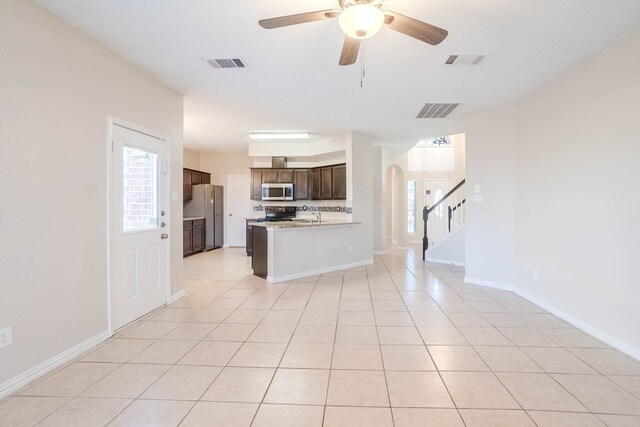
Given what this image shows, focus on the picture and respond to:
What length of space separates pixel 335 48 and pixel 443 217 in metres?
5.38

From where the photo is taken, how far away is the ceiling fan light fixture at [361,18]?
1724mm

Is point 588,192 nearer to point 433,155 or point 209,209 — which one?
point 433,155

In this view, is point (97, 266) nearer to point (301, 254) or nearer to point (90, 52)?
point (90, 52)

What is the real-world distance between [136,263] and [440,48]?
12.4ft

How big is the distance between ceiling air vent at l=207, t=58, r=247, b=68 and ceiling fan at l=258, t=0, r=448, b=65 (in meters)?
1.32

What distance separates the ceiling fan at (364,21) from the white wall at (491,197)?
3053 millimetres

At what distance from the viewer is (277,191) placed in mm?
7375

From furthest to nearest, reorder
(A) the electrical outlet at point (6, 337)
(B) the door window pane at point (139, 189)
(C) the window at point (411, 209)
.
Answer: (C) the window at point (411, 209), (B) the door window pane at point (139, 189), (A) the electrical outlet at point (6, 337)

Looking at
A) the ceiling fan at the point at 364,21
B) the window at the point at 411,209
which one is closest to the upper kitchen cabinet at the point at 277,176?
the window at the point at 411,209

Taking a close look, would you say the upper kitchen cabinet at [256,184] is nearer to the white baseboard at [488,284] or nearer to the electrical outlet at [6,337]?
the white baseboard at [488,284]

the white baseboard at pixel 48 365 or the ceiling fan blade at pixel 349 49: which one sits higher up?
the ceiling fan blade at pixel 349 49

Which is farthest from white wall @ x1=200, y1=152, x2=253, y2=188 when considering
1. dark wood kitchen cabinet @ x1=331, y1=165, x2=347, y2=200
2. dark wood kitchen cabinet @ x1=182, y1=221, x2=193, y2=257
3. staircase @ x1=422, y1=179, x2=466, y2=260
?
staircase @ x1=422, y1=179, x2=466, y2=260

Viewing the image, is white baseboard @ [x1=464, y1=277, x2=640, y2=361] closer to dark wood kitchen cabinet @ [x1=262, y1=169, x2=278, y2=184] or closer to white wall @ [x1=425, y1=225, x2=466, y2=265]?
white wall @ [x1=425, y1=225, x2=466, y2=265]

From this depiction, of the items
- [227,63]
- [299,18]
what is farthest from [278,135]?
[299,18]
